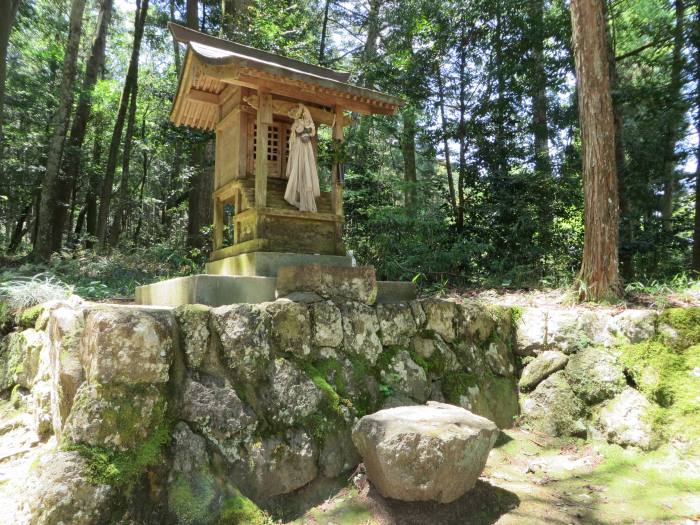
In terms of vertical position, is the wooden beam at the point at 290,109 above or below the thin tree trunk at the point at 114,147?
below

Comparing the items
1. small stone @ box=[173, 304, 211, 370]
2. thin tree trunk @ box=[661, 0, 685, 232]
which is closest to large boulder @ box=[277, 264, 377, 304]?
small stone @ box=[173, 304, 211, 370]

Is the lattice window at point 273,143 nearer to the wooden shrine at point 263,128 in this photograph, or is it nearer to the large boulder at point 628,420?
the wooden shrine at point 263,128

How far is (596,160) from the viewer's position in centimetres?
566

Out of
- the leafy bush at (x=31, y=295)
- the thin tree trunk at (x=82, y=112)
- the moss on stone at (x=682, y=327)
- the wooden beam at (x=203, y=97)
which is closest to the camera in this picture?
the moss on stone at (x=682, y=327)

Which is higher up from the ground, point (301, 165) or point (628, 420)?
point (301, 165)

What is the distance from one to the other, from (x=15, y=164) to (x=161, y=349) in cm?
1333

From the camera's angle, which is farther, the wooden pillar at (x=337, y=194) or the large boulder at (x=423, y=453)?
the wooden pillar at (x=337, y=194)

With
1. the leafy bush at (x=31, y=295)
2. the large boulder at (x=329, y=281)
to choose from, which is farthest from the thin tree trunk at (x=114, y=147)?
the large boulder at (x=329, y=281)

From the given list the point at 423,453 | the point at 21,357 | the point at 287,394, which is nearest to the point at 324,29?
the point at 21,357

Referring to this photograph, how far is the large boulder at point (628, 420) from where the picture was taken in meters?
4.16

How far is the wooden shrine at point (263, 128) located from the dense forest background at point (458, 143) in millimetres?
2090

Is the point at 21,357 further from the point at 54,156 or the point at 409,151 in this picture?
the point at 409,151

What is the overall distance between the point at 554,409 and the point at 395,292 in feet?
6.92

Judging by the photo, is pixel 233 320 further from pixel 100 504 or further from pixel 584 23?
pixel 584 23
